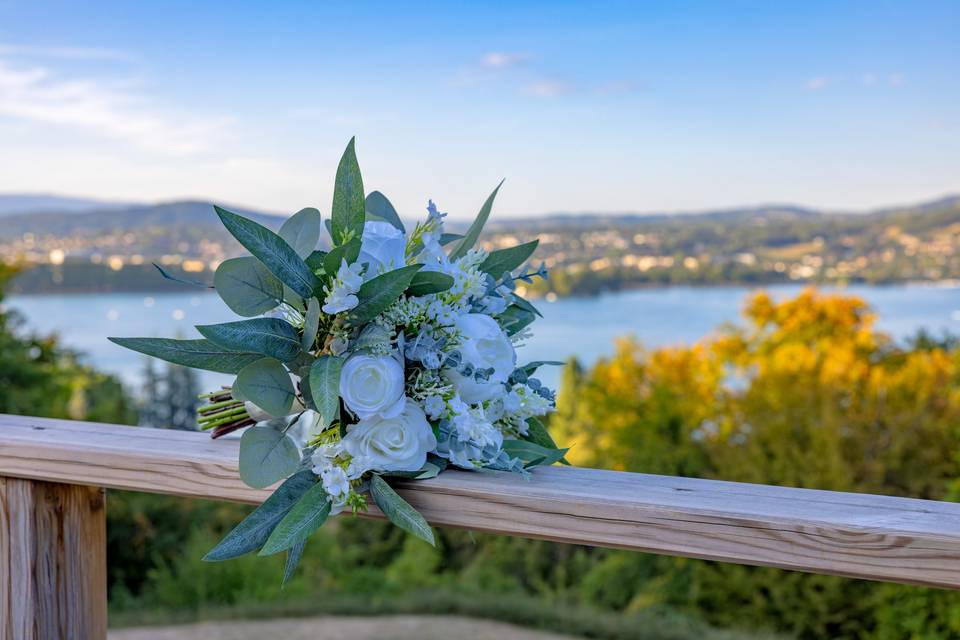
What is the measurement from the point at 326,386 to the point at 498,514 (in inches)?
10.4

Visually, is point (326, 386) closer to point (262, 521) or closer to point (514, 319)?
point (262, 521)

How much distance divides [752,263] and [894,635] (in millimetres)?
11396

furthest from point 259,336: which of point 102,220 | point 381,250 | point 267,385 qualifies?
point 102,220

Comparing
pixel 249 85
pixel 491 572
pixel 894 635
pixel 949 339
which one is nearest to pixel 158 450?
pixel 894 635

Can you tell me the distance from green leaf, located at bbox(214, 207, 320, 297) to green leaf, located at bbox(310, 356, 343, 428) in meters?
0.10

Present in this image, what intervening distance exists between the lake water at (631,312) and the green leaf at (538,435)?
40.6ft

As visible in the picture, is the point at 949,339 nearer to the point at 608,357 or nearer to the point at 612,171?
the point at 608,357

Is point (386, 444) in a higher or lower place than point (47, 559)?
higher

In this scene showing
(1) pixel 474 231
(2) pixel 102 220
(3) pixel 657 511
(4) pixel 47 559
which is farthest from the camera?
(2) pixel 102 220

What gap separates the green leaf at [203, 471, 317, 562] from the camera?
3.36ft

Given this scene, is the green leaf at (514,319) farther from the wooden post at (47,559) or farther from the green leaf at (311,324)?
the wooden post at (47,559)

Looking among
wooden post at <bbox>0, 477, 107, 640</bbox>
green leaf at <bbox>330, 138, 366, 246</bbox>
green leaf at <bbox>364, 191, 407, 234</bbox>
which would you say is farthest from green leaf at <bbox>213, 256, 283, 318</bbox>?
wooden post at <bbox>0, 477, 107, 640</bbox>

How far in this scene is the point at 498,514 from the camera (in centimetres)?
104

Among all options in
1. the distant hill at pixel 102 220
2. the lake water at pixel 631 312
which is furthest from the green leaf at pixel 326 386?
the lake water at pixel 631 312
